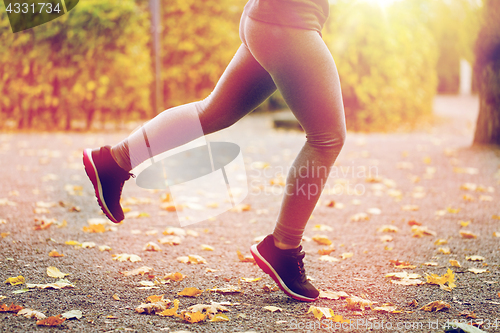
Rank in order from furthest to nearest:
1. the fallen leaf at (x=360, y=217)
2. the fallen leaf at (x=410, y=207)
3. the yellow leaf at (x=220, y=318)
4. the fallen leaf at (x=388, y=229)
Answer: the fallen leaf at (x=410, y=207) < the fallen leaf at (x=360, y=217) < the fallen leaf at (x=388, y=229) < the yellow leaf at (x=220, y=318)

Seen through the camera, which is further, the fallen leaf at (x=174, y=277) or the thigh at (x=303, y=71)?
the fallen leaf at (x=174, y=277)

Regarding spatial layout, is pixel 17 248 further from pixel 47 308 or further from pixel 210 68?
pixel 210 68

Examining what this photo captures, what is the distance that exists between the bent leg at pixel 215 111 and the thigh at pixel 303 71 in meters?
0.14

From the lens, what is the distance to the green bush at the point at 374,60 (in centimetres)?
969

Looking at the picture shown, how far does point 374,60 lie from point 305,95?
8.81 meters

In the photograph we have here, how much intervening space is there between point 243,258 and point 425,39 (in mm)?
11264

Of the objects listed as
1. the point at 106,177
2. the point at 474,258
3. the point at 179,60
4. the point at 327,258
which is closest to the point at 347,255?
the point at 327,258

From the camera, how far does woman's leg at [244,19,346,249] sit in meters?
1.67

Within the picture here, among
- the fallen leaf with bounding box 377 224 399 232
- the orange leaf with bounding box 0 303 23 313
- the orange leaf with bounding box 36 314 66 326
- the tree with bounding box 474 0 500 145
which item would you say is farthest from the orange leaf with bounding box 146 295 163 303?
the tree with bounding box 474 0 500 145

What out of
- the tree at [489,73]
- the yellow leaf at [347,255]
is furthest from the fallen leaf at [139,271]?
the tree at [489,73]

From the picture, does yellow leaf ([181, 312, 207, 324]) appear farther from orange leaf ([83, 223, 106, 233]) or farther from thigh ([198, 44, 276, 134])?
orange leaf ([83, 223, 106, 233])

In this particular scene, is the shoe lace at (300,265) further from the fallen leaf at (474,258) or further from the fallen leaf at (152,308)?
the fallen leaf at (474,258)

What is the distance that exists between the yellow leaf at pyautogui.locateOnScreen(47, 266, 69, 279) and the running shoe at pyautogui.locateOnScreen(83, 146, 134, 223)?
370mm

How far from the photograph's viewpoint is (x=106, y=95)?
8.66m
